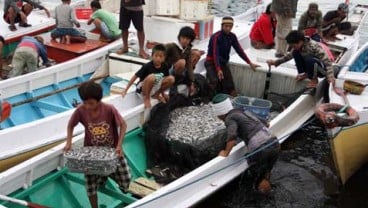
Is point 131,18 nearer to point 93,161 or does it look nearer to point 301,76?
point 301,76

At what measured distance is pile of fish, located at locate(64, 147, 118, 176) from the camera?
4.95 meters

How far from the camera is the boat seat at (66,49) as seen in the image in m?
9.70

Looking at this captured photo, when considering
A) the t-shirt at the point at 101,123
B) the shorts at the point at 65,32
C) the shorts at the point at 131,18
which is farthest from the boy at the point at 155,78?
the shorts at the point at 65,32

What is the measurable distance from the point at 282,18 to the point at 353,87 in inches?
97.9

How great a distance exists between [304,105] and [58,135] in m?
3.90

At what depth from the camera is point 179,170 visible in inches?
265

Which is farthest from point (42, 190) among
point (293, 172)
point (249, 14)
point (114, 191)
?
point (249, 14)

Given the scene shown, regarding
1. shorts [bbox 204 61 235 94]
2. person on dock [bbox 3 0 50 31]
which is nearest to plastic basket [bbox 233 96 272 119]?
shorts [bbox 204 61 235 94]

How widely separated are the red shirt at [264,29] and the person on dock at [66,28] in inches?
134

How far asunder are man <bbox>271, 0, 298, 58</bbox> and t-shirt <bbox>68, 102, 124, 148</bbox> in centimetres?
530

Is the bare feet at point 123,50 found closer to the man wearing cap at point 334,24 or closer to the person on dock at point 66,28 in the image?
the person on dock at point 66,28

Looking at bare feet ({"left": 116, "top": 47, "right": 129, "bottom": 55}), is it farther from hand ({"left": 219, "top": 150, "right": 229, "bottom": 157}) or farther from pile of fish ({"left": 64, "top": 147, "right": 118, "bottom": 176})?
pile of fish ({"left": 64, "top": 147, "right": 118, "bottom": 176})

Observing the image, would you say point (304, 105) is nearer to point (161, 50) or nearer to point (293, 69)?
point (293, 69)

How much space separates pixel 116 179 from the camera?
18.1 ft
